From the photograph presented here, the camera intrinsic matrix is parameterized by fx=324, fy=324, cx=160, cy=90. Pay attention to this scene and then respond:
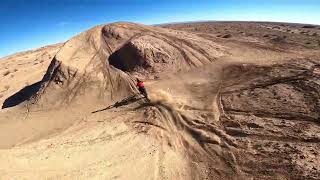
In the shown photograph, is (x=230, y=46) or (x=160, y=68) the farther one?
(x=230, y=46)

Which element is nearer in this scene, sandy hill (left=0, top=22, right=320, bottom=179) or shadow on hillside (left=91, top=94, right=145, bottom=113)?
sandy hill (left=0, top=22, right=320, bottom=179)

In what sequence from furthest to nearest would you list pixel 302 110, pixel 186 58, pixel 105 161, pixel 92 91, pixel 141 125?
pixel 186 58 < pixel 92 91 < pixel 141 125 < pixel 302 110 < pixel 105 161

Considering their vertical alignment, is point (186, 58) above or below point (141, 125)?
above

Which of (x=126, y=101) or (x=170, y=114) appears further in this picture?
(x=126, y=101)

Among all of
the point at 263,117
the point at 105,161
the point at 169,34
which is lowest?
the point at 105,161

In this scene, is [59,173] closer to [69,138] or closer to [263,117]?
[69,138]

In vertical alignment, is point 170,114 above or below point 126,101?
above

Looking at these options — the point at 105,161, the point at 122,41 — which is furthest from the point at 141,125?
the point at 122,41

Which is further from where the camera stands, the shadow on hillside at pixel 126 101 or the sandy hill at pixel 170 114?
the shadow on hillside at pixel 126 101
